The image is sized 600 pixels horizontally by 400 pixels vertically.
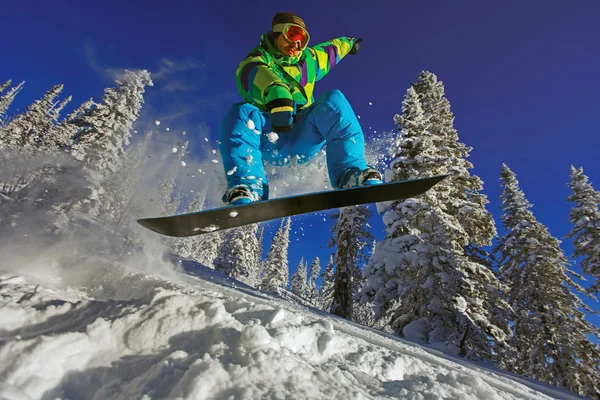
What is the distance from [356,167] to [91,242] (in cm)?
564

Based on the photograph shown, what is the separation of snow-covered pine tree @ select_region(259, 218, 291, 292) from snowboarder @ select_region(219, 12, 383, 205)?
99.9 feet

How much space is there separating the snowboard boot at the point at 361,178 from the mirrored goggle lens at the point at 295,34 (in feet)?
7.03

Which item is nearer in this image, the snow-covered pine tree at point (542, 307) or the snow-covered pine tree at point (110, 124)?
the snow-covered pine tree at point (542, 307)

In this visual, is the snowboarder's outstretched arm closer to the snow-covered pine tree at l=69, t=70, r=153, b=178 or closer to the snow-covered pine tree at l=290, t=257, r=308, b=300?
the snow-covered pine tree at l=69, t=70, r=153, b=178

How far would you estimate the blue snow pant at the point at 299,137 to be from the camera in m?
3.73

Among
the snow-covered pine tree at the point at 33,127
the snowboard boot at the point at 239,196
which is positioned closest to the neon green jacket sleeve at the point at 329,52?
the snowboard boot at the point at 239,196

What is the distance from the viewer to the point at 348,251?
1552cm

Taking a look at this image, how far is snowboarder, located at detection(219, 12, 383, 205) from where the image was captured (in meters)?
3.51

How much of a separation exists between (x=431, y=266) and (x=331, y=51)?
7.06 meters

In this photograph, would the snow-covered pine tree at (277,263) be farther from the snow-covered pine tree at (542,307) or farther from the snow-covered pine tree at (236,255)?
the snow-covered pine tree at (542,307)

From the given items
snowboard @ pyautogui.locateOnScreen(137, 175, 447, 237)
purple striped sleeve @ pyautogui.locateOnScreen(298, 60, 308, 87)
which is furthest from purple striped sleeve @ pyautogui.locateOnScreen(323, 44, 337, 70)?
snowboard @ pyautogui.locateOnScreen(137, 175, 447, 237)

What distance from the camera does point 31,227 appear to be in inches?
206

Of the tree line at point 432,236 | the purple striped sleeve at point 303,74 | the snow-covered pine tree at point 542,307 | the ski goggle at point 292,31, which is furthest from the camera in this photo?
the snow-covered pine tree at point 542,307

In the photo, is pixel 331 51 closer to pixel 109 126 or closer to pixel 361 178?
pixel 361 178
